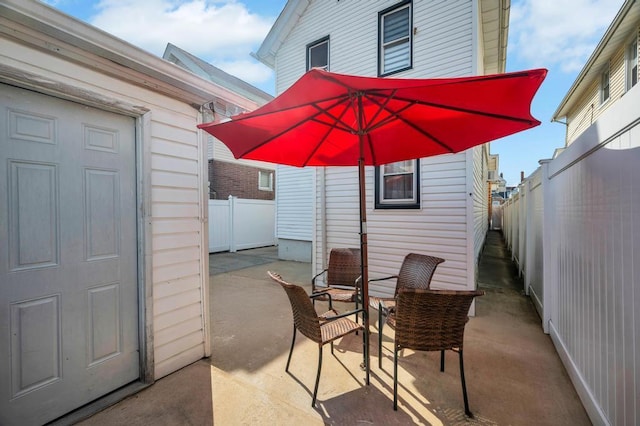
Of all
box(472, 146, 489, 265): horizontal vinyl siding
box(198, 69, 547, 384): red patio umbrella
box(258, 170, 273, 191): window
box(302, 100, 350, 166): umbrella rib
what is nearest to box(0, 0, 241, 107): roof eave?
box(198, 69, 547, 384): red patio umbrella

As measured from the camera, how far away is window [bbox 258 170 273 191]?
13492 millimetres

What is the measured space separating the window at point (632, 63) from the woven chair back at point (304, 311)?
903 centimetres

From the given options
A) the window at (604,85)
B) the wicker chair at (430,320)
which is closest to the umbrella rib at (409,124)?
the wicker chair at (430,320)

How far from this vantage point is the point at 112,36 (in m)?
2.08

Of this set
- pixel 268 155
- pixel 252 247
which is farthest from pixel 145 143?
pixel 252 247

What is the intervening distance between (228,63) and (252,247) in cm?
674

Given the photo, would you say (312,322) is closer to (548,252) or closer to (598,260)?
(598,260)

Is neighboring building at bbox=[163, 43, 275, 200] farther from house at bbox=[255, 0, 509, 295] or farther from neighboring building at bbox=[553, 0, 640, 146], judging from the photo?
neighboring building at bbox=[553, 0, 640, 146]

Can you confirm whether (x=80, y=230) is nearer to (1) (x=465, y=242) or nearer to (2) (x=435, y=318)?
(2) (x=435, y=318)

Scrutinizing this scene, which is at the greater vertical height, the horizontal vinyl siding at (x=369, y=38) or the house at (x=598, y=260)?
the horizontal vinyl siding at (x=369, y=38)

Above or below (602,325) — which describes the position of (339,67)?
above

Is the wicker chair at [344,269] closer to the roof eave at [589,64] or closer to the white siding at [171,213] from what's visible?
the white siding at [171,213]

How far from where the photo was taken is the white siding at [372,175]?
14.1 ft

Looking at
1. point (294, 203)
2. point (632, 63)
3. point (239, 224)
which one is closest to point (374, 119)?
point (294, 203)
